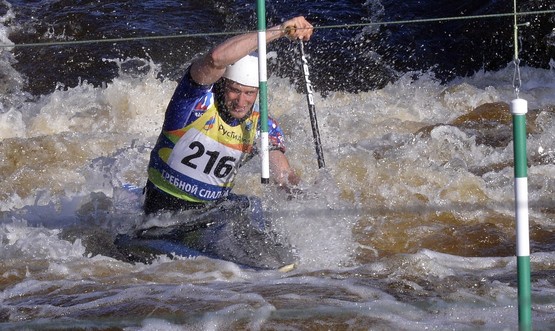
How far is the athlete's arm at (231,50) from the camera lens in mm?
3994

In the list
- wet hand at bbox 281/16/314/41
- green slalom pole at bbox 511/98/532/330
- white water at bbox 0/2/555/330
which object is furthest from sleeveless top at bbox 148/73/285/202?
green slalom pole at bbox 511/98/532/330

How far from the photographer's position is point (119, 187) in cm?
516

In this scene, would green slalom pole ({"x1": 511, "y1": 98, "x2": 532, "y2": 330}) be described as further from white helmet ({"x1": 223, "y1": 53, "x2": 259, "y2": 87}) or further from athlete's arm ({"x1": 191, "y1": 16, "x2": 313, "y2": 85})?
white helmet ({"x1": 223, "y1": 53, "x2": 259, "y2": 87})

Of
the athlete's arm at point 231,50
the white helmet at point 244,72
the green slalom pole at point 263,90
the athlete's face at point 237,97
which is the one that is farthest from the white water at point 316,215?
the athlete's arm at point 231,50

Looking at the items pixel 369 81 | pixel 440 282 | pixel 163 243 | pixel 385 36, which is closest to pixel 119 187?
pixel 163 243

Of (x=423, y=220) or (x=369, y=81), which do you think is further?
(x=369, y=81)

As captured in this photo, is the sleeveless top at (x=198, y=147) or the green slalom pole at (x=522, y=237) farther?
the sleeveless top at (x=198, y=147)

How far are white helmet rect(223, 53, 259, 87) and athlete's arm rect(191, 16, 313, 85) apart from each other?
11cm

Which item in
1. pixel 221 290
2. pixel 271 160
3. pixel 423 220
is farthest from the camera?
pixel 423 220

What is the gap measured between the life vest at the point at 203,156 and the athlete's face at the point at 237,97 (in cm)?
7

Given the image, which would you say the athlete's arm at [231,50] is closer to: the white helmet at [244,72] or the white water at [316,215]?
the white helmet at [244,72]

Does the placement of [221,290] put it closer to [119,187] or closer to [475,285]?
[475,285]

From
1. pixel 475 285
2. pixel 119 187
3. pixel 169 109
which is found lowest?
pixel 475 285

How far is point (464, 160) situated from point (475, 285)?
2.42 metres
